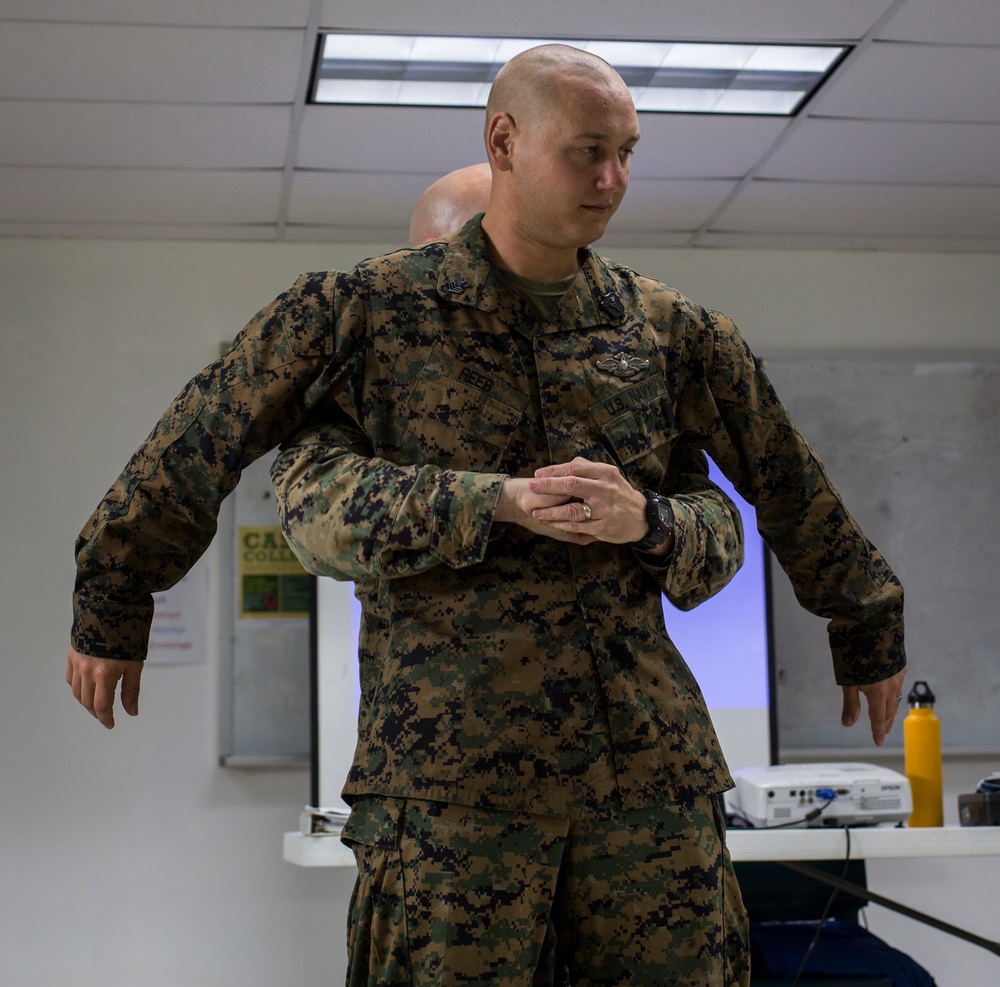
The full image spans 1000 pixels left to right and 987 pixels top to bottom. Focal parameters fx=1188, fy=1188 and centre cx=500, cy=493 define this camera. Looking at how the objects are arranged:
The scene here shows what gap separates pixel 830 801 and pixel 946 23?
5.59 feet

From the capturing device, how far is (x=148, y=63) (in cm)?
A: 260

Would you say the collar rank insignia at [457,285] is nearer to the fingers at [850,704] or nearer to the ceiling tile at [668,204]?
the fingers at [850,704]

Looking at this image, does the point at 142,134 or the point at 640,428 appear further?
the point at 142,134

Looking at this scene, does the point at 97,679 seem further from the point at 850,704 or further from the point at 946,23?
the point at 946,23

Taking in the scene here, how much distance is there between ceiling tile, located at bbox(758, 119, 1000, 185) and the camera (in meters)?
3.04

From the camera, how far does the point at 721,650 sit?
3367 millimetres

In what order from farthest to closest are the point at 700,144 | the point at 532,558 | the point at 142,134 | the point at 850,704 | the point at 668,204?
1. the point at 668,204
2. the point at 700,144
3. the point at 142,134
4. the point at 850,704
5. the point at 532,558

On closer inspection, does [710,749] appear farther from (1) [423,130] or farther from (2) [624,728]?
(1) [423,130]

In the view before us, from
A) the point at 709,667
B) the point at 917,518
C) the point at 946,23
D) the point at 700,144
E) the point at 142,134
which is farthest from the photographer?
the point at 917,518

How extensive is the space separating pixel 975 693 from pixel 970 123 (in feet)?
5.75

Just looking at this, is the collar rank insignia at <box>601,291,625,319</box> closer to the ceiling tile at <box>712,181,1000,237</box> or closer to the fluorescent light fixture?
the fluorescent light fixture

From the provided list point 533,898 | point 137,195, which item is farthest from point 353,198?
point 533,898

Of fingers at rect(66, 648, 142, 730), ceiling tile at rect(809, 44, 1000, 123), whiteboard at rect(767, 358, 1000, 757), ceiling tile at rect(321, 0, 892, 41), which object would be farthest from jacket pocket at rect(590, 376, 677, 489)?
whiteboard at rect(767, 358, 1000, 757)

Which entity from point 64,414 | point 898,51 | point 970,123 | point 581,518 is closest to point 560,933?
point 581,518
